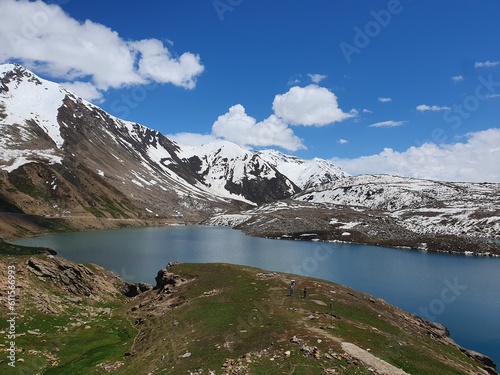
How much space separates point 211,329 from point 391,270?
88918mm

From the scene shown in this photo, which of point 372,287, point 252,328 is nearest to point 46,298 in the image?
point 252,328

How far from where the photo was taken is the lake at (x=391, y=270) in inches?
2611

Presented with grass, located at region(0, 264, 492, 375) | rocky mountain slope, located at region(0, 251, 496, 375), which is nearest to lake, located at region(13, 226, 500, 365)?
rocky mountain slope, located at region(0, 251, 496, 375)

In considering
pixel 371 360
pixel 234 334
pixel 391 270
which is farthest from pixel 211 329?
pixel 391 270

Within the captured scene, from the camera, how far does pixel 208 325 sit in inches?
1499

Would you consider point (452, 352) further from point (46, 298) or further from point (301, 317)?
point (46, 298)

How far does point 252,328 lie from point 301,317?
213 inches

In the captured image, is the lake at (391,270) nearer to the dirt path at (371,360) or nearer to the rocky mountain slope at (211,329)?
the rocky mountain slope at (211,329)

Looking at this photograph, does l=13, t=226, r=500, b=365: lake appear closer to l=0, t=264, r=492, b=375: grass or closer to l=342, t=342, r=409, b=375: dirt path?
l=0, t=264, r=492, b=375: grass

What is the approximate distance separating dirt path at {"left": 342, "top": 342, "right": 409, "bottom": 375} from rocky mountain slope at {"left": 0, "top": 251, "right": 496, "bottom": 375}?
0.09 meters

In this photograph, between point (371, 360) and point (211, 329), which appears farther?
point (211, 329)

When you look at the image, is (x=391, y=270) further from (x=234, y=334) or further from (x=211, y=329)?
(x=234, y=334)

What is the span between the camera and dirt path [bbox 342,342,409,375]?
2652 cm

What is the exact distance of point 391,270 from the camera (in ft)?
367
